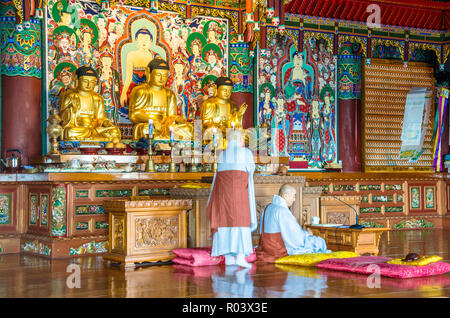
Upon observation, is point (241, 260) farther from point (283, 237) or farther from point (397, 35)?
point (397, 35)

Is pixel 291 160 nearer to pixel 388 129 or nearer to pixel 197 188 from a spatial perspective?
pixel 388 129

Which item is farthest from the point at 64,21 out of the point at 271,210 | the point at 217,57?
the point at 271,210

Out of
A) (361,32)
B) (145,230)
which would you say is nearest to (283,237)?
(145,230)

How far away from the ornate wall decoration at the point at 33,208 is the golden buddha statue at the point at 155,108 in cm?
217

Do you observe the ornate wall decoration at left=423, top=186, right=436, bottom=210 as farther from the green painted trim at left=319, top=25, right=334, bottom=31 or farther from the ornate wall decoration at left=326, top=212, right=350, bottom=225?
the ornate wall decoration at left=326, top=212, right=350, bottom=225

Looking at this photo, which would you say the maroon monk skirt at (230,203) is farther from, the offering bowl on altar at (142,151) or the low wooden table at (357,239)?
the offering bowl on altar at (142,151)

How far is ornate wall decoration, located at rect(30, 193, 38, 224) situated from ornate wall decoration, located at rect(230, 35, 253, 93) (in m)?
3.86

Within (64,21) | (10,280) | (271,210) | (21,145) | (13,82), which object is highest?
(64,21)

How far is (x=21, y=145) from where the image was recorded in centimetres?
800

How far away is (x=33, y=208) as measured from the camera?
22.8ft

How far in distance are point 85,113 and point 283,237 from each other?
3821 millimetres

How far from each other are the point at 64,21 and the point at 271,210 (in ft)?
14.5

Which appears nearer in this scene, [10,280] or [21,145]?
[10,280]

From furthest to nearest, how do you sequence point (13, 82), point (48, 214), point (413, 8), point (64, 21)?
point (413, 8) < point (64, 21) < point (13, 82) < point (48, 214)
